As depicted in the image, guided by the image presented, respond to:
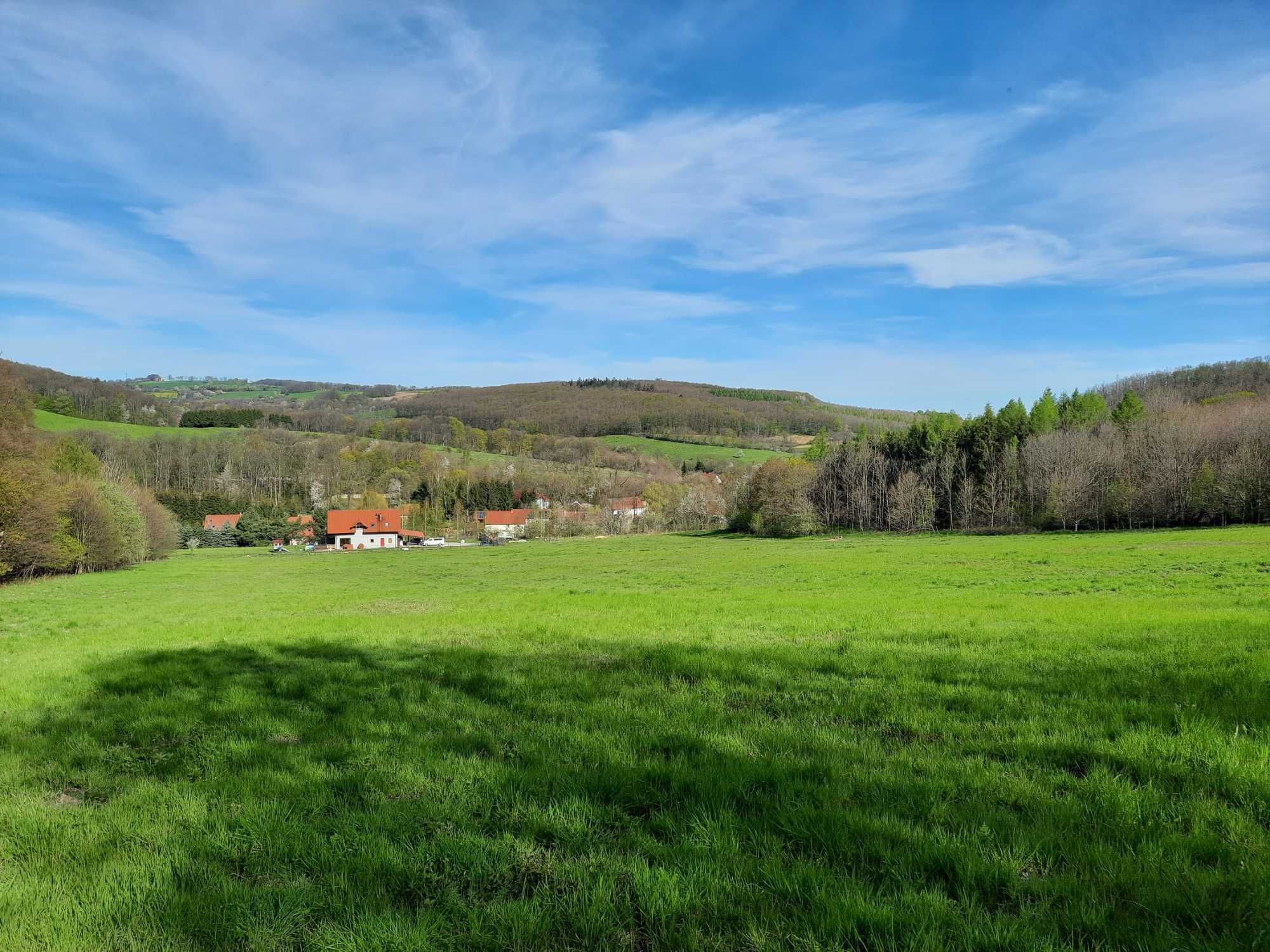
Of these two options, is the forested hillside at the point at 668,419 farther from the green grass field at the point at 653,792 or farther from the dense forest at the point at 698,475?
the green grass field at the point at 653,792

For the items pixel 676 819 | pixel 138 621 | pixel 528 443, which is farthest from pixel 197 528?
pixel 676 819

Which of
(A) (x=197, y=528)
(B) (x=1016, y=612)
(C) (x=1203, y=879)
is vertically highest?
(C) (x=1203, y=879)

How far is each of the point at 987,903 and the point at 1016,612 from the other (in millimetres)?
10953

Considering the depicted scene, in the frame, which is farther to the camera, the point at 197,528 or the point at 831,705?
the point at 197,528

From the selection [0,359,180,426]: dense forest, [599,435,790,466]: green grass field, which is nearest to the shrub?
[599,435,790,466]: green grass field

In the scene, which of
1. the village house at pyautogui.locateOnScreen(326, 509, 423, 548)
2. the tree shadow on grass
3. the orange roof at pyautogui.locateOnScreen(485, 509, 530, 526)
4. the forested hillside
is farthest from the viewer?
the forested hillside

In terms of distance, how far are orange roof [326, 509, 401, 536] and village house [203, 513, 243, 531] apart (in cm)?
1608

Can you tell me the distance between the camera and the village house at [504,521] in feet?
353

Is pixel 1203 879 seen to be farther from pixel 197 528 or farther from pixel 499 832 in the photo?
pixel 197 528

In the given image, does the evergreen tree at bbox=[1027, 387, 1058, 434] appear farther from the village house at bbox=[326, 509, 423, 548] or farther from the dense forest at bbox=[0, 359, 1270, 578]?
the village house at bbox=[326, 509, 423, 548]

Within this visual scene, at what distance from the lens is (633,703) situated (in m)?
6.38

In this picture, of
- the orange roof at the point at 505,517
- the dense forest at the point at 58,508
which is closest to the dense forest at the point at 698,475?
the dense forest at the point at 58,508

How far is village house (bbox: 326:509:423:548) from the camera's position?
9888cm

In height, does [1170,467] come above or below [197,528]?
above
